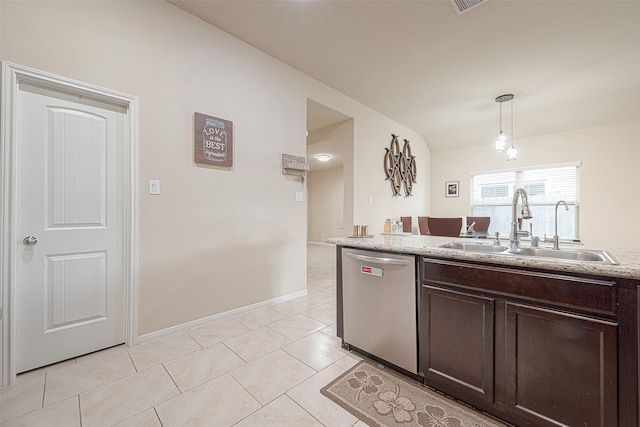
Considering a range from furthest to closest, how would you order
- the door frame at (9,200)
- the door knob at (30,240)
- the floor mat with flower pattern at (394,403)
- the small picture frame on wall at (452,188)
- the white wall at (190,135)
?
the small picture frame on wall at (452,188)
the white wall at (190,135)
the door knob at (30,240)
the door frame at (9,200)
the floor mat with flower pattern at (394,403)

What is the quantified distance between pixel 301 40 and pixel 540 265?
284 cm

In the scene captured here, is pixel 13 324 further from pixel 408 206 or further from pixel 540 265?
pixel 408 206

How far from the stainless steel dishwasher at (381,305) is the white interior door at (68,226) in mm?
1812

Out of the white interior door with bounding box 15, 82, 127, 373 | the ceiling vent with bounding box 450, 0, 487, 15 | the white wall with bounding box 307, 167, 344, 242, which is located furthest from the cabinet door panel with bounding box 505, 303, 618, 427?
the white wall with bounding box 307, 167, 344, 242

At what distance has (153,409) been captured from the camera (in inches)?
54.9

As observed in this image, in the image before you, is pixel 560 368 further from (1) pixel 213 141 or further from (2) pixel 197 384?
(1) pixel 213 141

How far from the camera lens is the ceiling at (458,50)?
229 centimetres

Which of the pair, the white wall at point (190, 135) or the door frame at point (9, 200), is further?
the white wall at point (190, 135)

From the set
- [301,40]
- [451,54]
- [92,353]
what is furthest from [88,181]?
[451,54]

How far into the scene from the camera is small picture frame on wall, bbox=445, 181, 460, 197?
606 centimetres

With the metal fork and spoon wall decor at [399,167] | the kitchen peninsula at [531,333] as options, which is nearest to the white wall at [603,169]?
the metal fork and spoon wall decor at [399,167]

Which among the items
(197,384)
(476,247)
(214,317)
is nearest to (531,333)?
(476,247)

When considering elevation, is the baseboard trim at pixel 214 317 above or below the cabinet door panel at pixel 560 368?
below

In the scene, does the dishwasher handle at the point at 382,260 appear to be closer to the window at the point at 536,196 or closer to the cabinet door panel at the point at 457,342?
the cabinet door panel at the point at 457,342
